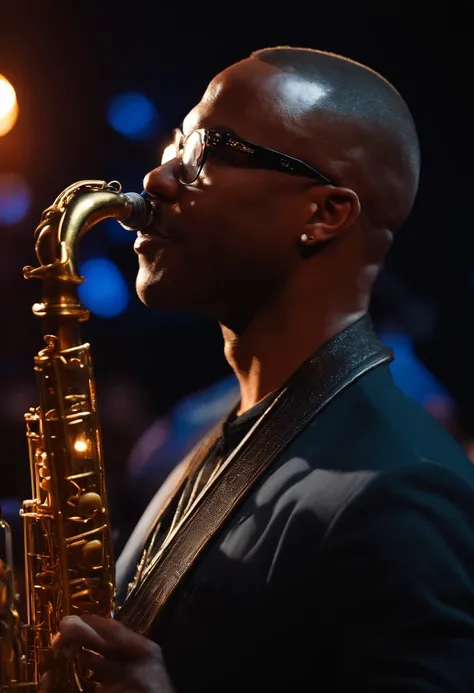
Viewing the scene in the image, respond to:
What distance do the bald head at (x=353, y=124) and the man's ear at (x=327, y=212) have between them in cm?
4

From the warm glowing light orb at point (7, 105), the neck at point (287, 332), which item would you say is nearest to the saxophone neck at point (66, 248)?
the neck at point (287, 332)

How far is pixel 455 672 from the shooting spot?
5.09 ft

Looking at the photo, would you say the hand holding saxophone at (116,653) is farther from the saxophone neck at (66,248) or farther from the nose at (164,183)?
the nose at (164,183)

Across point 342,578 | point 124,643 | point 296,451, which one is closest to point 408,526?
point 342,578

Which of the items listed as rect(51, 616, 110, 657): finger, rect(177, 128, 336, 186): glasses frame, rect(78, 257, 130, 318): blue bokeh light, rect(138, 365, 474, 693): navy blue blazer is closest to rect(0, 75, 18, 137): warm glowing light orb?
rect(78, 257, 130, 318): blue bokeh light

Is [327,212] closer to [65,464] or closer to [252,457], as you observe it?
[252,457]

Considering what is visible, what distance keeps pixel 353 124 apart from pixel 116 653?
1233mm

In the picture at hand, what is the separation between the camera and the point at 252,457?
198 cm

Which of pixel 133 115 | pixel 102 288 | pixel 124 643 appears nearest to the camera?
pixel 124 643

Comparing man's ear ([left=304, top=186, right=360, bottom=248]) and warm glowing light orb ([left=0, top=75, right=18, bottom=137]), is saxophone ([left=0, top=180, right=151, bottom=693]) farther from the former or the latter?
warm glowing light orb ([left=0, top=75, right=18, bottom=137])

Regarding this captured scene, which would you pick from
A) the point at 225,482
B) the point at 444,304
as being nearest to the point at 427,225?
the point at 444,304

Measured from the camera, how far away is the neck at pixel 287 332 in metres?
2.09

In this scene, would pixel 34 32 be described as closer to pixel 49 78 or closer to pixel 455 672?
pixel 49 78

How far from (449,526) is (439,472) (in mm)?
113
